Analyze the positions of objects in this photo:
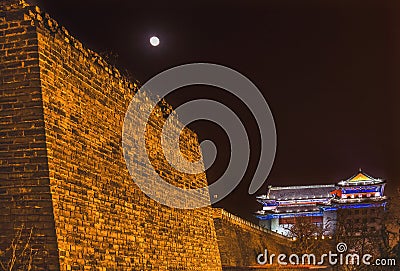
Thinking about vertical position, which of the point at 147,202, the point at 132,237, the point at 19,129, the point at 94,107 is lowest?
the point at 132,237

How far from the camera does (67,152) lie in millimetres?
7418

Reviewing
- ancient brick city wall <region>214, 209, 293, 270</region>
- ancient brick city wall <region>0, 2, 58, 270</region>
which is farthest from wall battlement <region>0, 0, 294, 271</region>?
ancient brick city wall <region>214, 209, 293, 270</region>

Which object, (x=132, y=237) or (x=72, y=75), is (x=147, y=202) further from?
(x=72, y=75)

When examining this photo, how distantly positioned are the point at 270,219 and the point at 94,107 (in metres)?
61.2

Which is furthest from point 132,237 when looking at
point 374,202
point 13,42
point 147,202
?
point 374,202

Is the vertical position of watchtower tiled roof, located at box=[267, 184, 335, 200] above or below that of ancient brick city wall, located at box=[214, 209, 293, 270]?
above

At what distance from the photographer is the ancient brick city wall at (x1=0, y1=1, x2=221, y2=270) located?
6.83m

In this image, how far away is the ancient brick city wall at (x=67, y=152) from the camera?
22.4 feet

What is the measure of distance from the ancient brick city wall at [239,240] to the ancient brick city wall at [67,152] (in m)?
9.97

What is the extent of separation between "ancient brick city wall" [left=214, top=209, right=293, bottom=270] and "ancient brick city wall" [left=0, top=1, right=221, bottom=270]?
997 cm

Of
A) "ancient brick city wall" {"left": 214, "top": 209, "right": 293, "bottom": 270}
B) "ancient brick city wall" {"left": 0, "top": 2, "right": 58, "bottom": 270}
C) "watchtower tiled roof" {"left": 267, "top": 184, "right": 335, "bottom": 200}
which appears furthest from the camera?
"watchtower tiled roof" {"left": 267, "top": 184, "right": 335, "bottom": 200}

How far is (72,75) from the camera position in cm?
793

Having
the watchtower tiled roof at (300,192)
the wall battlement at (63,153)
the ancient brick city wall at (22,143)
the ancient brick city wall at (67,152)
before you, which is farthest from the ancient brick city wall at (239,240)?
the watchtower tiled roof at (300,192)

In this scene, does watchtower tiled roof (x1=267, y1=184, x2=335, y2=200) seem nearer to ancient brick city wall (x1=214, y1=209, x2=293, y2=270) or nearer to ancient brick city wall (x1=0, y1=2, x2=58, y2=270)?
ancient brick city wall (x1=214, y1=209, x2=293, y2=270)
